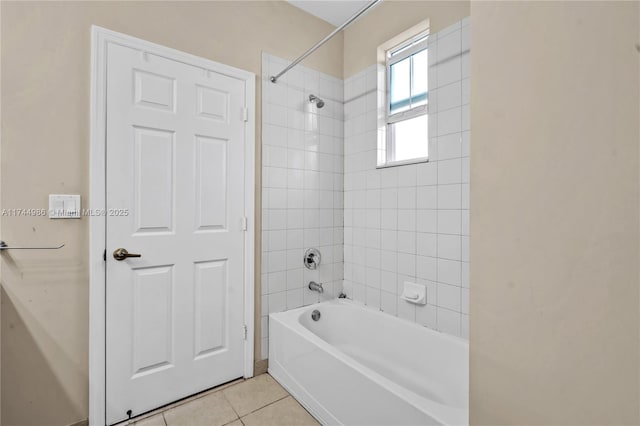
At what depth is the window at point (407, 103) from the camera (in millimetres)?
2100

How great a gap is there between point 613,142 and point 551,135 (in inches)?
2.8

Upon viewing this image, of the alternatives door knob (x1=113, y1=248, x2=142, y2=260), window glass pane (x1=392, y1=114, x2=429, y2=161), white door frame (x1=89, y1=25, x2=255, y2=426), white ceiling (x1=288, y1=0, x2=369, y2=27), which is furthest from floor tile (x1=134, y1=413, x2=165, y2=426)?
white ceiling (x1=288, y1=0, x2=369, y2=27)

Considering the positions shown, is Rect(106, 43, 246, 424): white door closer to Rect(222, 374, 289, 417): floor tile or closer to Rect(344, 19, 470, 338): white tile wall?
Rect(222, 374, 289, 417): floor tile

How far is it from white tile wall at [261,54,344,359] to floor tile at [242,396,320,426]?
0.43 metres

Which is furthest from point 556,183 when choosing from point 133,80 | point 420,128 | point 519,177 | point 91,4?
point 91,4

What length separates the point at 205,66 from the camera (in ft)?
6.26

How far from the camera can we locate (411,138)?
2.20 meters

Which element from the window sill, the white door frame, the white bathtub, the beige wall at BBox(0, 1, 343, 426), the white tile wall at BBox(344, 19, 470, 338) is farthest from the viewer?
the window sill

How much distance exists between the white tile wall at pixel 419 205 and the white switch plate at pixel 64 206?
1.81 metres

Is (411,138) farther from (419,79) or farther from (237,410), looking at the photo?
(237,410)

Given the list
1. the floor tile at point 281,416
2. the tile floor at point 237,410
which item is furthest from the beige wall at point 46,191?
the floor tile at point 281,416

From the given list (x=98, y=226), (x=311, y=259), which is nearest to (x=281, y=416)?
(x=311, y=259)

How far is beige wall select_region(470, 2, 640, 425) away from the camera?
365mm

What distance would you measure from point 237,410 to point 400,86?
2.44m
